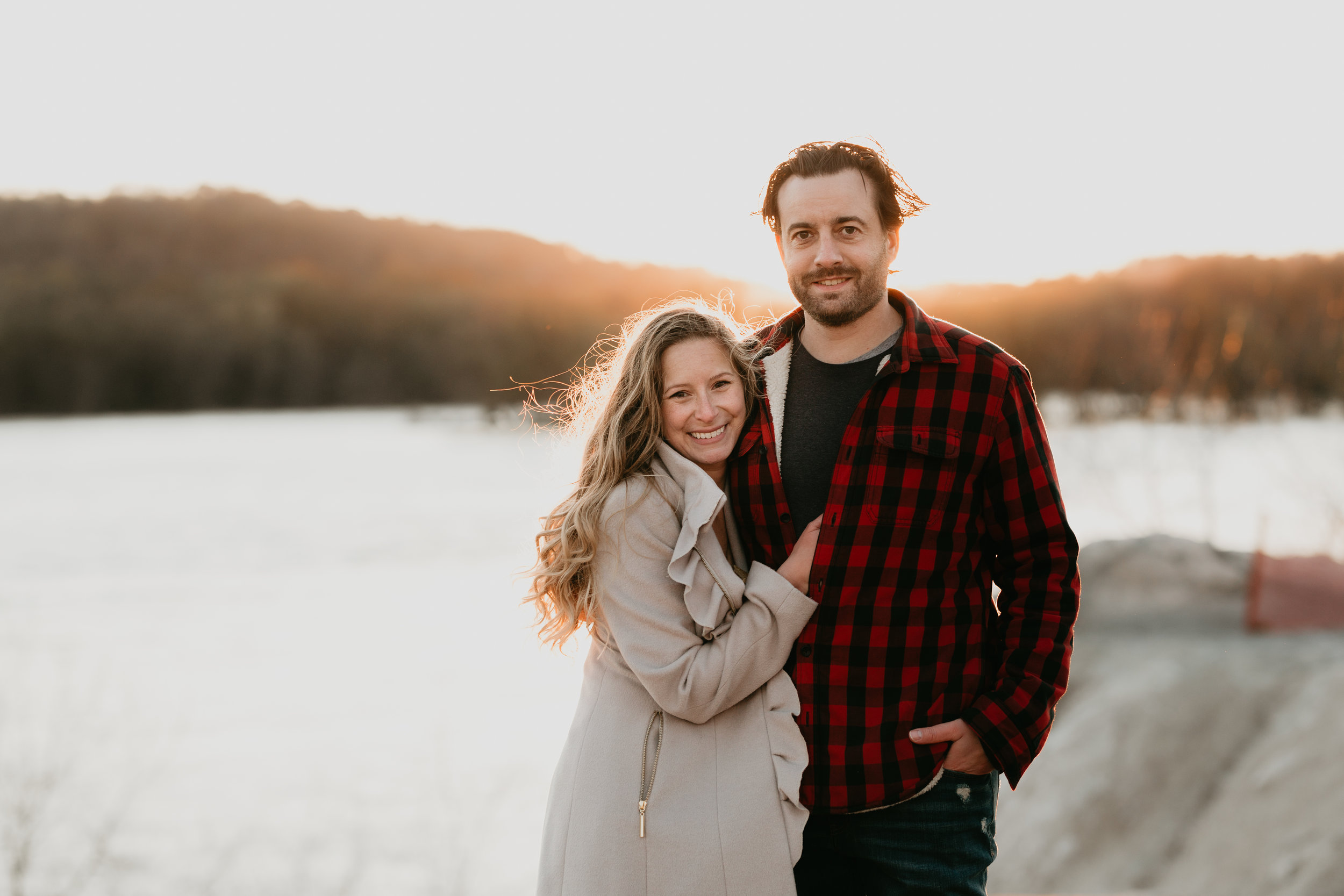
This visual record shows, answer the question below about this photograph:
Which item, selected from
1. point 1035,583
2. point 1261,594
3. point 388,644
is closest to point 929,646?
point 1035,583

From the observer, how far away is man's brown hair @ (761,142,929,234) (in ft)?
7.07

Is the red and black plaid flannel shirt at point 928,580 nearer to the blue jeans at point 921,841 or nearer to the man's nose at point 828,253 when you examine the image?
the blue jeans at point 921,841

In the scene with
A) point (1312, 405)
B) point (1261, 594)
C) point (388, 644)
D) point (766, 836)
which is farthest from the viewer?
point (388, 644)

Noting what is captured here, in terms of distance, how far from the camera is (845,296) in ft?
6.98

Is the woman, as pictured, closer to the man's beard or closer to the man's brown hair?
the man's beard

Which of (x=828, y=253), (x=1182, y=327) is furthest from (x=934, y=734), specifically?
(x=1182, y=327)

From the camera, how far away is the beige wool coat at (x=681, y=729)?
1.88 m

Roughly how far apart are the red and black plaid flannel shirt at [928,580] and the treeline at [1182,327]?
266 inches

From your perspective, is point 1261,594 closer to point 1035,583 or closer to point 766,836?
point 1035,583

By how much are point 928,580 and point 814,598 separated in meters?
0.24

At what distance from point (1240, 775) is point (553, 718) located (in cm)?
893

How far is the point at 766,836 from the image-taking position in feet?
6.23

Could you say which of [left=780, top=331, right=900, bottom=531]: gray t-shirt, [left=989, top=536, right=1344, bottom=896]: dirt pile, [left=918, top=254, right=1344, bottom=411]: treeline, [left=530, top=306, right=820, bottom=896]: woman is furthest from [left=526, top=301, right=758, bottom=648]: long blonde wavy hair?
[left=918, top=254, right=1344, bottom=411]: treeline

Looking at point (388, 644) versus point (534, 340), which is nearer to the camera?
point (388, 644)
